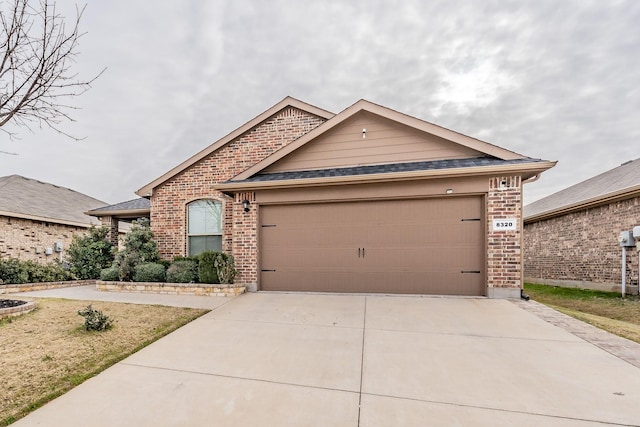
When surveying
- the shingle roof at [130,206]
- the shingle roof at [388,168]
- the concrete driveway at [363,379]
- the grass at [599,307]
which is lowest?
the grass at [599,307]

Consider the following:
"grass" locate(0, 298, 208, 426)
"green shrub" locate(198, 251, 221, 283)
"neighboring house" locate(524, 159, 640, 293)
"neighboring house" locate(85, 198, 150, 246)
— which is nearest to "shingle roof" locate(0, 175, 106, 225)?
"neighboring house" locate(85, 198, 150, 246)

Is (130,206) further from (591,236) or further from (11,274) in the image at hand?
(591,236)

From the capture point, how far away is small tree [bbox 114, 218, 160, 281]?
25.5 feet

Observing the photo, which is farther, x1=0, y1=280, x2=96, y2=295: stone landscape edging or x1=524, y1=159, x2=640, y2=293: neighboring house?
x1=524, y1=159, x2=640, y2=293: neighboring house

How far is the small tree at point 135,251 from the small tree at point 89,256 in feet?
7.20

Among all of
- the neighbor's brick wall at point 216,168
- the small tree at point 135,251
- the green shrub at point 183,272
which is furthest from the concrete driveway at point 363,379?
the neighbor's brick wall at point 216,168

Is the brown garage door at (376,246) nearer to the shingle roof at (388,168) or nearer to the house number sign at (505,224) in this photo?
the house number sign at (505,224)

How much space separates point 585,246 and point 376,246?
908cm

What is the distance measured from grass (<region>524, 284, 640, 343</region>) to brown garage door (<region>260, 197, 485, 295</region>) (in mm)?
2004

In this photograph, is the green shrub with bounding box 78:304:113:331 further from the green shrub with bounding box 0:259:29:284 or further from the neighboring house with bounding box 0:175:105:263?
the neighboring house with bounding box 0:175:105:263

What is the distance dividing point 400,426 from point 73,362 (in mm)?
3695

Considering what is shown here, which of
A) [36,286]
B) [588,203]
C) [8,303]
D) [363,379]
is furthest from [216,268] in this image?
[588,203]

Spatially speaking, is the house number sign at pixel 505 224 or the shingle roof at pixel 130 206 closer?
the house number sign at pixel 505 224

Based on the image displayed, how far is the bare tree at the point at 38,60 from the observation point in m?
4.44
